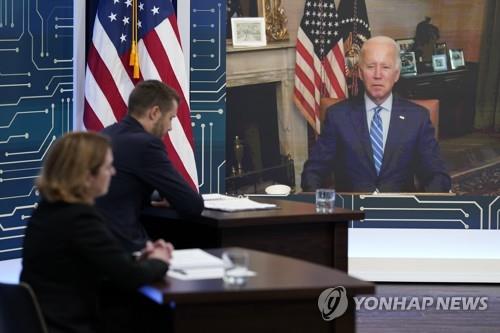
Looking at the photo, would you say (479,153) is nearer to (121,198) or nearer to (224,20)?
(224,20)

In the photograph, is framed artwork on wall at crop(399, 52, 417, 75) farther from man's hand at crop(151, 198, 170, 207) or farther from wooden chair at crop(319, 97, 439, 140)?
man's hand at crop(151, 198, 170, 207)

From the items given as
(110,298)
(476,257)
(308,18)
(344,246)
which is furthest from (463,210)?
(110,298)

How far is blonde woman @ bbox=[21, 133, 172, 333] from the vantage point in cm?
303

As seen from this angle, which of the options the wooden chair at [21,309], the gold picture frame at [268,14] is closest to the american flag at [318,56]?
the gold picture frame at [268,14]

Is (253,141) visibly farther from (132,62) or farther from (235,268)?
(235,268)

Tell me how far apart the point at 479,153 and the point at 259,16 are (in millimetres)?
1923

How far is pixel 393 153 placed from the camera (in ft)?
23.9

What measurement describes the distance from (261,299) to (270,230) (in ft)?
5.36

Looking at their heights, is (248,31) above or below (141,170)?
above

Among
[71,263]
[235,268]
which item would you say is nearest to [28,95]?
[71,263]

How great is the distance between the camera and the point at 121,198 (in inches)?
169

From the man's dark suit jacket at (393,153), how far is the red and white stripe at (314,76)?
127mm

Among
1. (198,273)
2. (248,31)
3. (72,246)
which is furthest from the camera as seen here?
(248,31)

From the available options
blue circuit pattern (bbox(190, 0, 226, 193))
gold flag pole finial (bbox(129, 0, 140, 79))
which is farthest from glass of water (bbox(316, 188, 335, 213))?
blue circuit pattern (bbox(190, 0, 226, 193))
